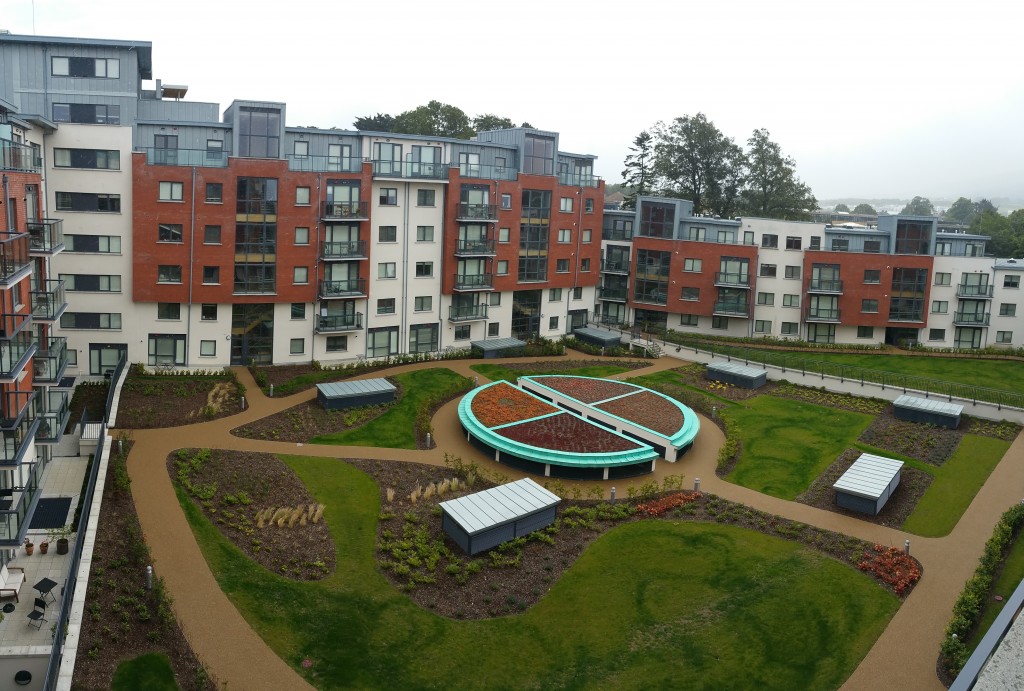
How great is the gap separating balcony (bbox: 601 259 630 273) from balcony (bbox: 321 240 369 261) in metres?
25.5

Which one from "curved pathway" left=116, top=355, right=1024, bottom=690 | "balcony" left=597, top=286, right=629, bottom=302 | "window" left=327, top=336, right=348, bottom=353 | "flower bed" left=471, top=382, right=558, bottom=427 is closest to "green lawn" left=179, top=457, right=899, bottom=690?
"curved pathway" left=116, top=355, right=1024, bottom=690

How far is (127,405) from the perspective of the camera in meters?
39.8

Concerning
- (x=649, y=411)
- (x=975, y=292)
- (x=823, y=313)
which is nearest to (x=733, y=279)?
(x=823, y=313)

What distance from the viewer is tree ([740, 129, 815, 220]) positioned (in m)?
86.3

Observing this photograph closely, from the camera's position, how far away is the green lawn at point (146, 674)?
20406 millimetres

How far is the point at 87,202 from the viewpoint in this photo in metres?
45.2

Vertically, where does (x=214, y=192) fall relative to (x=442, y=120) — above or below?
below

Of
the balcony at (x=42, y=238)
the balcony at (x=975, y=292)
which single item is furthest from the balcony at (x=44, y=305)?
the balcony at (x=975, y=292)

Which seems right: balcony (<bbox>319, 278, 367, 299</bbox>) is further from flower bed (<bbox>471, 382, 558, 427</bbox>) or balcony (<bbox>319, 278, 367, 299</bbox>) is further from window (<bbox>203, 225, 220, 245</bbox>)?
flower bed (<bbox>471, 382, 558, 427</bbox>)

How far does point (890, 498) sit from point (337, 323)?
34.1 m

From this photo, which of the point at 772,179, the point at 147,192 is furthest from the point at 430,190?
the point at 772,179

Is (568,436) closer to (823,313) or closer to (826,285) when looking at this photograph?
(823,313)

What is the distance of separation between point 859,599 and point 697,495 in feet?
28.6

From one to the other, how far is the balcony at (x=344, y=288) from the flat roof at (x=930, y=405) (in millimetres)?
33849
